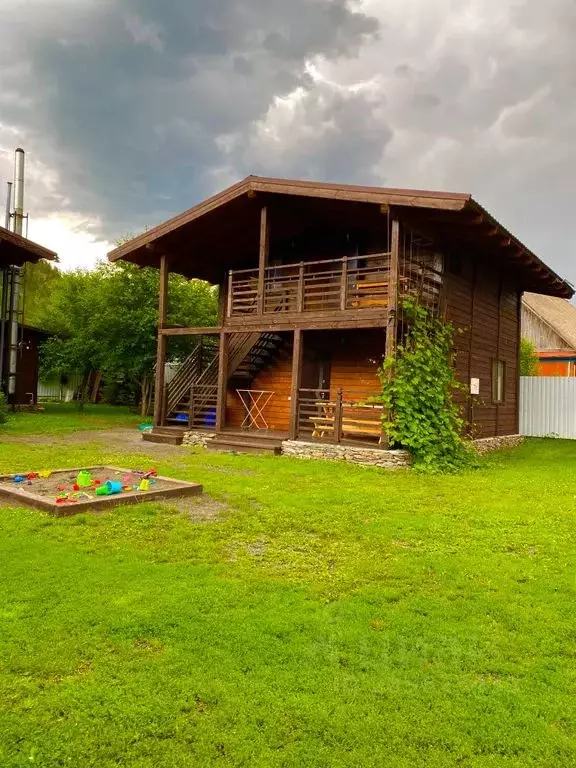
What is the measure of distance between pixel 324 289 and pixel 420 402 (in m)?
5.11

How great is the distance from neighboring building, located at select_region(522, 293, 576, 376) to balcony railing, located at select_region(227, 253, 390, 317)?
21.3 m

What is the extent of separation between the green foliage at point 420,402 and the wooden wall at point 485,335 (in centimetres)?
216

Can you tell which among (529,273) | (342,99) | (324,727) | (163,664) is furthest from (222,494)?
(342,99)

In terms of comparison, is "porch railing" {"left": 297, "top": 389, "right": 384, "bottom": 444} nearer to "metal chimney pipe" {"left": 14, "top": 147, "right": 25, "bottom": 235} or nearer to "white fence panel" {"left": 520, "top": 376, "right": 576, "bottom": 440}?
"white fence panel" {"left": 520, "top": 376, "right": 576, "bottom": 440}

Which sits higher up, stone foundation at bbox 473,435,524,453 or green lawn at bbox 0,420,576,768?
stone foundation at bbox 473,435,524,453

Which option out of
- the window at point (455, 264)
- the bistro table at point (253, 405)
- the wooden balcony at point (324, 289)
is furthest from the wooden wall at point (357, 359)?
the window at point (455, 264)

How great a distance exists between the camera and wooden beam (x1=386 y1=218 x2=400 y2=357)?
36.3 ft

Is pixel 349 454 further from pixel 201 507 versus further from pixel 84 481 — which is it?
pixel 84 481

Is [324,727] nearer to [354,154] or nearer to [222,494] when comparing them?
[222,494]

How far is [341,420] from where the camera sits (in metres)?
11.8

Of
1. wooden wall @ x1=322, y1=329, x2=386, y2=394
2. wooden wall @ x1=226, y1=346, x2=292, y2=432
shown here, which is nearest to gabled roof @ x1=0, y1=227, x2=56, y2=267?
wooden wall @ x1=226, y1=346, x2=292, y2=432

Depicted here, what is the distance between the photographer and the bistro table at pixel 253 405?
15.4 meters

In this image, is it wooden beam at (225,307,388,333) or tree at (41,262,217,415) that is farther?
tree at (41,262,217,415)

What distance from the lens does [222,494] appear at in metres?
7.76
